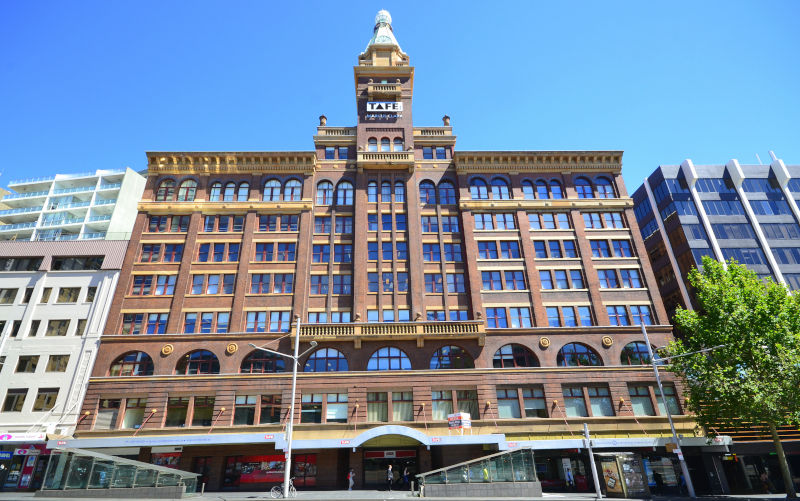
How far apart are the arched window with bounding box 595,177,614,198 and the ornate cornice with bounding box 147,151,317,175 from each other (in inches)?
1165

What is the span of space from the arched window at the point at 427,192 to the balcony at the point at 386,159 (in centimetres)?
224

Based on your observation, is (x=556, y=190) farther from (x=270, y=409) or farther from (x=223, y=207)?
(x=270, y=409)

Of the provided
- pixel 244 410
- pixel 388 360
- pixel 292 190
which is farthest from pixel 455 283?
pixel 244 410

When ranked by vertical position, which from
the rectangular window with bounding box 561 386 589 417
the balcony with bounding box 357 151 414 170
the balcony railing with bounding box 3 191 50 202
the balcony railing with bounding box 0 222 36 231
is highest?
the balcony railing with bounding box 3 191 50 202

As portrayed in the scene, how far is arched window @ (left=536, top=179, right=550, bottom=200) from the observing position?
1759 inches

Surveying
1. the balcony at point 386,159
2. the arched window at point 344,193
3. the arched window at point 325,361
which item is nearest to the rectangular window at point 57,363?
the arched window at point 325,361

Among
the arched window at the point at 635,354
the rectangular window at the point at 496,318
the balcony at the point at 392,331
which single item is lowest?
the arched window at the point at 635,354

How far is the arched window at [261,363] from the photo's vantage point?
3469cm

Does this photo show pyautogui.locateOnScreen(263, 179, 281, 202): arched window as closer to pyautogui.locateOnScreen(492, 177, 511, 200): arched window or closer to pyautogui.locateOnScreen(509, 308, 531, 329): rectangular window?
pyautogui.locateOnScreen(492, 177, 511, 200): arched window

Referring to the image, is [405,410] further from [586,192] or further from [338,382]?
[586,192]

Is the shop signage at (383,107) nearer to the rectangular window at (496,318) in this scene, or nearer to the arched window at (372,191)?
the arched window at (372,191)

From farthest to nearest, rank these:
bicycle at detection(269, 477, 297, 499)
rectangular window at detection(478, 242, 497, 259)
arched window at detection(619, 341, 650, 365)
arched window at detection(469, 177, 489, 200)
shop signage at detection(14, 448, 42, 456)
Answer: arched window at detection(469, 177, 489, 200), rectangular window at detection(478, 242, 497, 259), arched window at detection(619, 341, 650, 365), shop signage at detection(14, 448, 42, 456), bicycle at detection(269, 477, 297, 499)

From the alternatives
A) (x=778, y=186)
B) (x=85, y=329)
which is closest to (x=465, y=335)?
(x=85, y=329)

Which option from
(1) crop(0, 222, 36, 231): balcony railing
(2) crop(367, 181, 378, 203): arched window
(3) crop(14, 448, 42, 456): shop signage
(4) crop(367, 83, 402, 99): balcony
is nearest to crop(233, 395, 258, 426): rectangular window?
(3) crop(14, 448, 42, 456): shop signage
